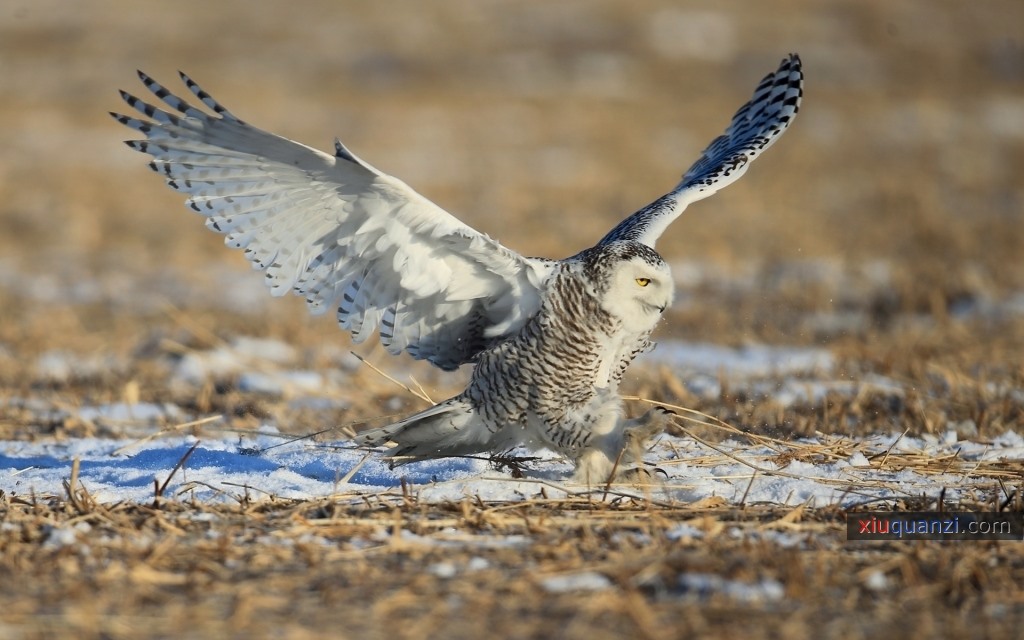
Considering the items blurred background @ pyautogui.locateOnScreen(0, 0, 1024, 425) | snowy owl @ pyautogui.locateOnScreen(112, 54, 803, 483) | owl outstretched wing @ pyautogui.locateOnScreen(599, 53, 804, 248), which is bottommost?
snowy owl @ pyautogui.locateOnScreen(112, 54, 803, 483)

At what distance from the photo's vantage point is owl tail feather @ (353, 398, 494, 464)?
4.82m

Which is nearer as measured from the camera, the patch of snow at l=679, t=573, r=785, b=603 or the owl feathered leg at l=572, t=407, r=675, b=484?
the patch of snow at l=679, t=573, r=785, b=603

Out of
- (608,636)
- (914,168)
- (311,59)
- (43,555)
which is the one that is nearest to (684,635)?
(608,636)

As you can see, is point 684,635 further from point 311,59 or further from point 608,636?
point 311,59

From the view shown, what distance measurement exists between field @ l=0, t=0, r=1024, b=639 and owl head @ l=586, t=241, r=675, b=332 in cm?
51

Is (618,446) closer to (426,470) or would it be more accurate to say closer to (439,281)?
(426,470)

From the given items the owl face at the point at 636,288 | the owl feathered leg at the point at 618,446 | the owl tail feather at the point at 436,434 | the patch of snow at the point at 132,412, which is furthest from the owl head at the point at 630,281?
the patch of snow at the point at 132,412

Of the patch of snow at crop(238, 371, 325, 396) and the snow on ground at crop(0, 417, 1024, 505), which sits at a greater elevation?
the patch of snow at crop(238, 371, 325, 396)

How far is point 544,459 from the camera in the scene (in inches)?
207

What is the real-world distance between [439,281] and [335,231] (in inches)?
19.5

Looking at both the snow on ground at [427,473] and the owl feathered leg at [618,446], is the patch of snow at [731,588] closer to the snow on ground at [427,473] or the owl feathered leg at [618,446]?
the snow on ground at [427,473]

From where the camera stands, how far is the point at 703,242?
44.0 feet

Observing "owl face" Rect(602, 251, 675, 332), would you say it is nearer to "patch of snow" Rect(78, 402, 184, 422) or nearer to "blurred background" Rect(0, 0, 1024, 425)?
"patch of snow" Rect(78, 402, 184, 422)

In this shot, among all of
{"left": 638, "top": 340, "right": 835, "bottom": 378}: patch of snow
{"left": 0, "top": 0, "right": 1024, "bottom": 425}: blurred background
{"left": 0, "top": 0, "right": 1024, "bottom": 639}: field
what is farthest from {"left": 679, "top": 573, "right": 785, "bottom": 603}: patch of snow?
{"left": 0, "top": 0, "right": 1024, "bottom": 425}: blurred background
